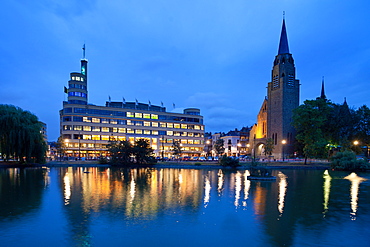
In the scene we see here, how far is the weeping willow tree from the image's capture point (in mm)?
49000

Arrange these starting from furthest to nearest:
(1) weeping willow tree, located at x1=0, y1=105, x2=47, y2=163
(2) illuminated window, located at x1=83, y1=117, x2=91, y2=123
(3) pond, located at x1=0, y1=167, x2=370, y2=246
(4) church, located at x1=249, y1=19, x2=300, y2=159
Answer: (2) illuminated window, located at x1=83, y1=117, x2=91, y2=123
(4) church, located at x1=249, y1=19, x2=300, y2=159
(1) weeping willow tree, located at x1=0, y1=105, x2=47, y2=163
(3) pond, located at x1=0, y1=167, x2=370, y2=246

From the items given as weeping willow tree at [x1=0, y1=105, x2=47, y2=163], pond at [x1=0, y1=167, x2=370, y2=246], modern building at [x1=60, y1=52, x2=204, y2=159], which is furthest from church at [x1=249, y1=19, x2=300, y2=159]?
pond at [x1=0, y1=167, x2=370, y2=246]

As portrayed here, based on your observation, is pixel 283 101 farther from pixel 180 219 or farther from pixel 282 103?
pixel 180 219

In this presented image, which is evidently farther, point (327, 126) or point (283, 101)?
point (283, 101)

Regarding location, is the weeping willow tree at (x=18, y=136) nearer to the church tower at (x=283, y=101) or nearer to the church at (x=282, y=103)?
the church at (x=282, y=103)

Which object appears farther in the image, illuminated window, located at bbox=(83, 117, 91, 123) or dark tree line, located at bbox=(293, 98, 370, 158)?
illuminated window, located at bbox=(83, 117, 91, 123)

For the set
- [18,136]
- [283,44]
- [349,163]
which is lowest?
[349,163]

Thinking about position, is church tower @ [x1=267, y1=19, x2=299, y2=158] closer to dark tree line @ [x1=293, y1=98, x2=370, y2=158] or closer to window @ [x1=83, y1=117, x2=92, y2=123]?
dark tree line @ [x1=293, y1=98, x2=370, y2=158]

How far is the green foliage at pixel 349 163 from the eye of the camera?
196 ft

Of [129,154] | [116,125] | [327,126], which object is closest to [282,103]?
[327,126]

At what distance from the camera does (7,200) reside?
21.6 m

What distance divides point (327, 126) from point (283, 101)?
19695mm

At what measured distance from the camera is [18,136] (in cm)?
4906

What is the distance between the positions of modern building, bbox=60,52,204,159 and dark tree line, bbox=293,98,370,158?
49.8 metres
